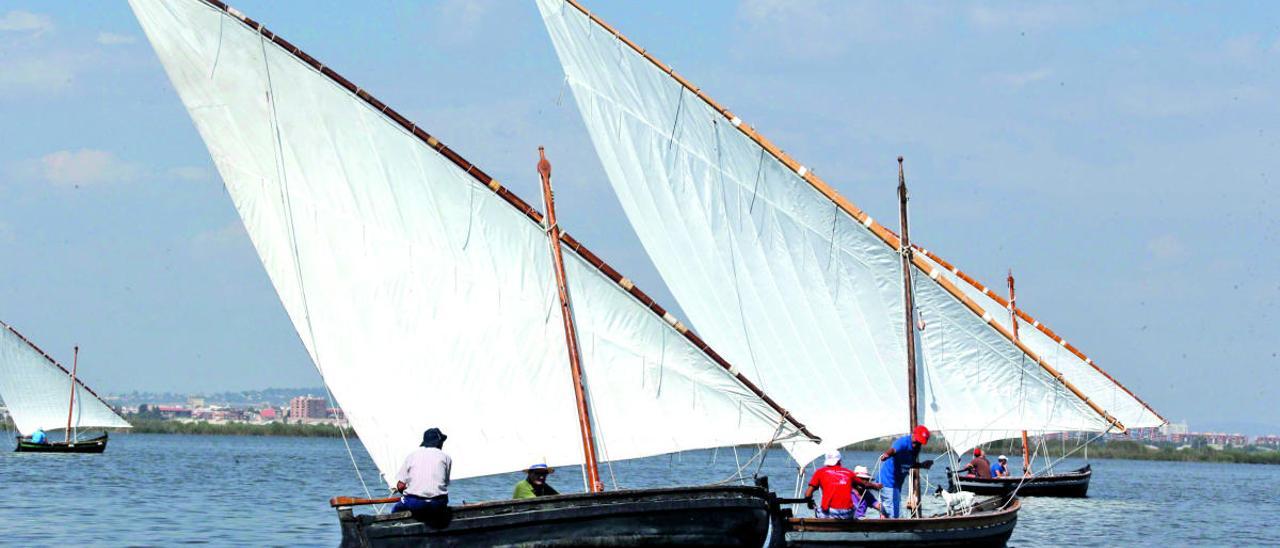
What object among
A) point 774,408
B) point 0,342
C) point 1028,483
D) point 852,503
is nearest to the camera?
point 774,408

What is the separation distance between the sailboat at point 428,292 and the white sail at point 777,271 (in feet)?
37.0

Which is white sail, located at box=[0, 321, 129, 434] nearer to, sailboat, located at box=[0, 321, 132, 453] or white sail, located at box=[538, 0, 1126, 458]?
sailboat, located at box=[0, 321, 132, 453]

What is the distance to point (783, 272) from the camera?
38.0m

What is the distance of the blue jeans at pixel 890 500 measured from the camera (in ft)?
99.2

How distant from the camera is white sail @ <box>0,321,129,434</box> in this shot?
9850cm

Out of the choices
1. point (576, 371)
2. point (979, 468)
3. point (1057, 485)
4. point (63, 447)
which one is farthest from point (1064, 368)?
point (63, 447)

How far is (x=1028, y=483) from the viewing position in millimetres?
61688

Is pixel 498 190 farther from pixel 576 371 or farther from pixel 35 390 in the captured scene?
pixel 35 390

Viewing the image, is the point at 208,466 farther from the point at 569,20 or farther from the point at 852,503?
the point at 852,503

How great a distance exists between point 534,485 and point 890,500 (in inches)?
316

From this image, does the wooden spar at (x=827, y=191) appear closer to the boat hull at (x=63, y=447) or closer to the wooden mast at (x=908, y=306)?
the wooden mast at (x=908, y=306)

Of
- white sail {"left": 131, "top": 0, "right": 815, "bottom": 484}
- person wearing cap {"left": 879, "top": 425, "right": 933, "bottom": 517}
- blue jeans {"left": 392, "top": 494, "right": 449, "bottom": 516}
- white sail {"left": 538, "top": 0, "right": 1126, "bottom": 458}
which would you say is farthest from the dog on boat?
blue jeans {"left": 392, "top": 494, "right": 449, "bottom": 516}

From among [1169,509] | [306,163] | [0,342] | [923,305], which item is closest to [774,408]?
[306,163]

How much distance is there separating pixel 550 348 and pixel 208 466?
63488 millimetres
